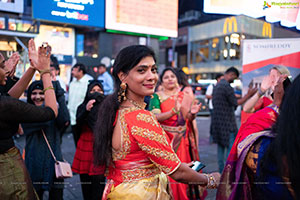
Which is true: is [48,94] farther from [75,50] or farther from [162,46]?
[162,46]

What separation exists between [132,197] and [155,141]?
38cm

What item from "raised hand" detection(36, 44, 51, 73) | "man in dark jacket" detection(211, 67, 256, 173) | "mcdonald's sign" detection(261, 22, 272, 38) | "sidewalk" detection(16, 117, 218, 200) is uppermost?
"mcdonald's sign" detection(261, 22, 272, 38)

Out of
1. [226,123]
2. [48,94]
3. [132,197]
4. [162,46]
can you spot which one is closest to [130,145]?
[132,197]

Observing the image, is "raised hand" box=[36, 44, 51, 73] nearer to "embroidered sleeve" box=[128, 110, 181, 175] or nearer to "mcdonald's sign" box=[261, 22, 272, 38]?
"embroidered sleeve" box=[128, 110, 181, 175]

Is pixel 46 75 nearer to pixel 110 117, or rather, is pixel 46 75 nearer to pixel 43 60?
pixel 43 60

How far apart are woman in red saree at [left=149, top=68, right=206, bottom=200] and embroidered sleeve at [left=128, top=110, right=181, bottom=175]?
1692 millimetres

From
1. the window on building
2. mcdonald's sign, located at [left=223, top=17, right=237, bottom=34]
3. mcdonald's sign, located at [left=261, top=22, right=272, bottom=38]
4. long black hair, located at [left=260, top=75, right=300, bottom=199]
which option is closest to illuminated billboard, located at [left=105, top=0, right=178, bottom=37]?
long black hair, located at [left=260, top=75, right=300, bottom=199]

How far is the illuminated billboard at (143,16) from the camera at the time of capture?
2609mm

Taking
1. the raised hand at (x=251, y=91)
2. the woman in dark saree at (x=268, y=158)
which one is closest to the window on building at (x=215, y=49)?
the raised hand at (x=251, y=91)

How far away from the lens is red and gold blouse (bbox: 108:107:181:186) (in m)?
1.47

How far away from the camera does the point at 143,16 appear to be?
2.94 metres

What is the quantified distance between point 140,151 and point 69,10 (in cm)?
133

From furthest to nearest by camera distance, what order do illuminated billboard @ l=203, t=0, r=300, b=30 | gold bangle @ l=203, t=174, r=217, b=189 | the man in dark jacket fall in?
the man in dark jacket < illuminated billboard @ l=203, t=0, r=300, b=30 < gold bangle @ l=203, t=174, r=217, b=189

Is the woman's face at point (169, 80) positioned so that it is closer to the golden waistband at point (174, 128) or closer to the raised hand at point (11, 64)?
the golden waistband at point (174, 128)
